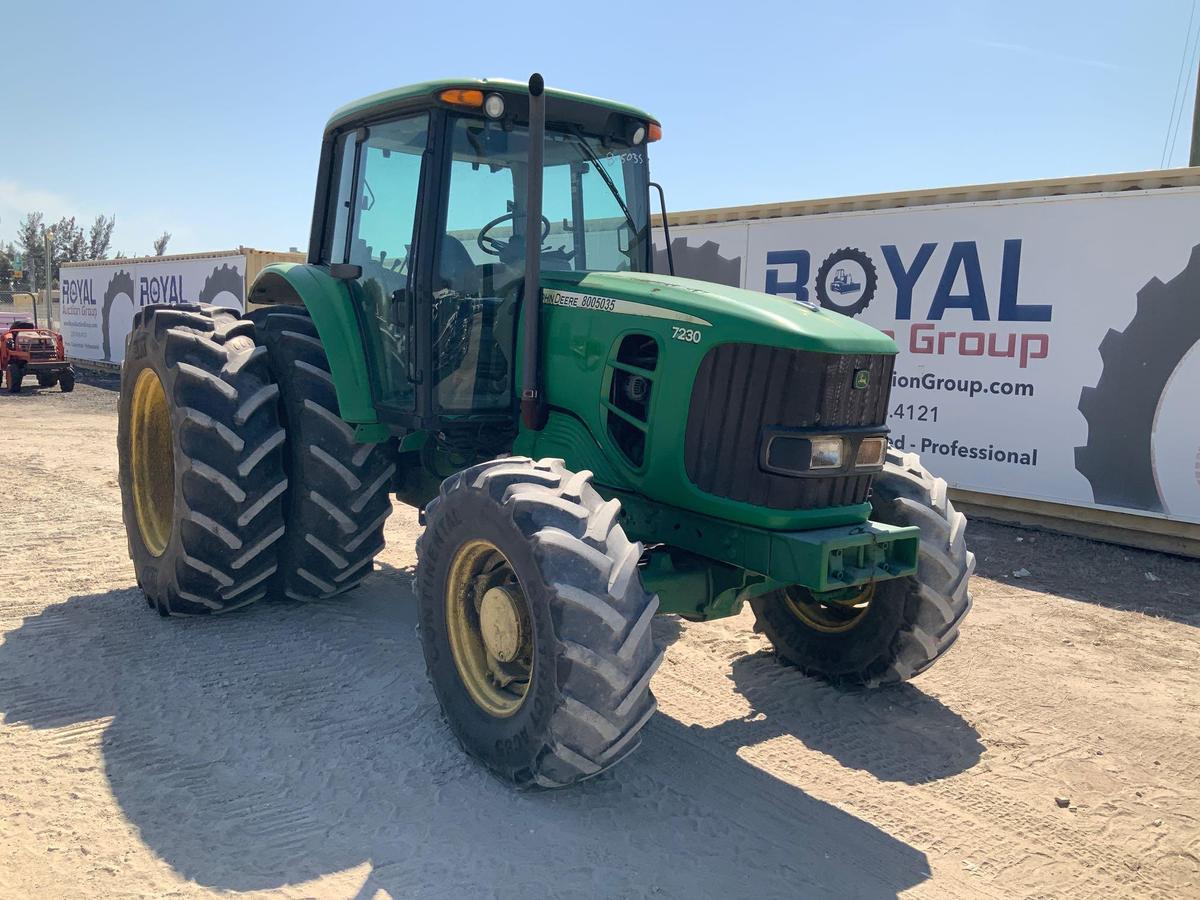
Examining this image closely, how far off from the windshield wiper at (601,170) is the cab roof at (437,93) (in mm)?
158

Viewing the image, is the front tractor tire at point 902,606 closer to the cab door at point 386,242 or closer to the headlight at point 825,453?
the headlight at point 825,453

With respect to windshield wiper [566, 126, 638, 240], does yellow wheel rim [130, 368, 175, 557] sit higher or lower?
lower

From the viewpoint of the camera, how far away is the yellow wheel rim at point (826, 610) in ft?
15.4

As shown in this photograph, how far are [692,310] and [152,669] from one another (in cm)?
309

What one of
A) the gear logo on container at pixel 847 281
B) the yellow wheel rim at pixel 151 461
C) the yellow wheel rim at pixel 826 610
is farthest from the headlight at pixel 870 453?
the gear logo on container at pixel 847 281

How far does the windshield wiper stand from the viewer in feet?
15.6

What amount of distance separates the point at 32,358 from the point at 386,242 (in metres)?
17.4

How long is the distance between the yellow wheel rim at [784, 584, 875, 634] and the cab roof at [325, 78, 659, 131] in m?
2.57

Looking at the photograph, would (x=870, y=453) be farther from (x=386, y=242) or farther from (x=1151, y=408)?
(x=1151, y=408)

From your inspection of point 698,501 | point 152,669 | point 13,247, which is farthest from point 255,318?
point 13,247

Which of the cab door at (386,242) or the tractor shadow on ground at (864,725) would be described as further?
the cab door at (386,242)

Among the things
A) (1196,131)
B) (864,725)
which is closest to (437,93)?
(864,725)

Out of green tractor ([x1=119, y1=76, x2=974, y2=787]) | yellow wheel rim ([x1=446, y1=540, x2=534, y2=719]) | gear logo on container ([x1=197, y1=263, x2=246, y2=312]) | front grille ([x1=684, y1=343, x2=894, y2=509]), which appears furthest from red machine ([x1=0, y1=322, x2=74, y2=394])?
front grille ([x1=684, y1=343, x2=894, y2=509])

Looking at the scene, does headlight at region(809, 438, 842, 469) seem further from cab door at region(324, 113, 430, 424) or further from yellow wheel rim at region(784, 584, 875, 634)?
cab door at region(324, 113, 430, 424)
